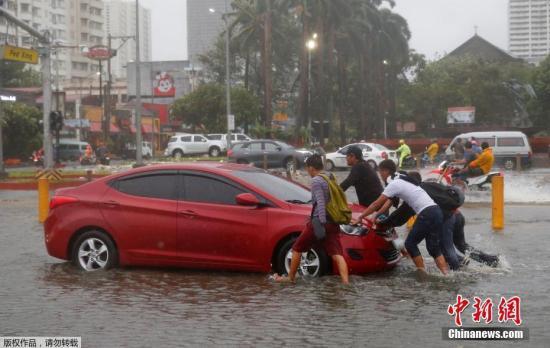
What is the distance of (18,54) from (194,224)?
742 inches

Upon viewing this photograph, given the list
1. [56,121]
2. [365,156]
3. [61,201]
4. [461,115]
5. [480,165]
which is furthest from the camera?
[461,115]

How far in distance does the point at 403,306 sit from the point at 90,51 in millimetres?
79668

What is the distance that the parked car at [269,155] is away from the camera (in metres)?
40.3

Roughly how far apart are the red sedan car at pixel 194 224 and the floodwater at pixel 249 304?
0.78ft

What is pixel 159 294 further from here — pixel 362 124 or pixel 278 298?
pixel 362 124

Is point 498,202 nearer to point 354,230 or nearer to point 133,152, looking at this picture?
point 354,230

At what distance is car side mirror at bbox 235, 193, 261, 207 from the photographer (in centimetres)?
994

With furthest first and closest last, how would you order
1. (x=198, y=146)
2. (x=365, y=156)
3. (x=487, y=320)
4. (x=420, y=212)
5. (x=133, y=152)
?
1. (x=133, y=152)
2. (x=198, y=146)
3. (x=365, y=156)
4. (x=420, y=212)
5. (x=487, y=320)

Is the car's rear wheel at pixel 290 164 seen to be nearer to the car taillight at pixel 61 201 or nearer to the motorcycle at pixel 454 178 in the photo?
the motorcycle at pixel 454 178

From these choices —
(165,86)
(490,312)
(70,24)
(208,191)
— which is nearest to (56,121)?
(208,191)

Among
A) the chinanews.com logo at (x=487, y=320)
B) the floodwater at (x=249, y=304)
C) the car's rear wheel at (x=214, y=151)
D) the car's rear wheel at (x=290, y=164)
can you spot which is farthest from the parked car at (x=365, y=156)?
the chinanews.com logo at (x=487, y=320)

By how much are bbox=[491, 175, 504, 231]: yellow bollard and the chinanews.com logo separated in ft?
22.3

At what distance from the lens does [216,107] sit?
72.9 metres

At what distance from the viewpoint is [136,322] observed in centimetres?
784
